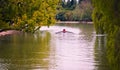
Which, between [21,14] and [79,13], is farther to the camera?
[79,13]

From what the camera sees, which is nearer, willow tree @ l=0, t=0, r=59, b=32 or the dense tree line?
willow tree @ l=0, t=0, r=59, b=32

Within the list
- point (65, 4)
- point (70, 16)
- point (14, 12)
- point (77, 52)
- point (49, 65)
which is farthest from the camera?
point (65, 4)

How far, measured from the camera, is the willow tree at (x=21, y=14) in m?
33.2

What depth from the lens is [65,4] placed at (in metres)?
133

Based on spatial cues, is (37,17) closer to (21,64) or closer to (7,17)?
(7,17)

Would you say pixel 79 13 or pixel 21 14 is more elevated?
pixel 21 14

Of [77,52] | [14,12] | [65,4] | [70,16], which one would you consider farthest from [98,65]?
[65,4]

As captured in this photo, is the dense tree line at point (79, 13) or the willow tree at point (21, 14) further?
the dense tree line at point (79, 13)

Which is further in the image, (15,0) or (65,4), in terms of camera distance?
(65,4)

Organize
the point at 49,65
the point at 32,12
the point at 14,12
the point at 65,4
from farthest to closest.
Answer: the point at 65,4
the point at 32,12
the point at 14,12
the point at 49,65

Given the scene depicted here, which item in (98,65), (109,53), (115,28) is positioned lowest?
(98,65)

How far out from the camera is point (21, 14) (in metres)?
34.7

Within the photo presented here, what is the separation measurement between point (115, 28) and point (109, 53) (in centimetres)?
83

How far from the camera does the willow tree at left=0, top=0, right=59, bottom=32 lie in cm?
3325
